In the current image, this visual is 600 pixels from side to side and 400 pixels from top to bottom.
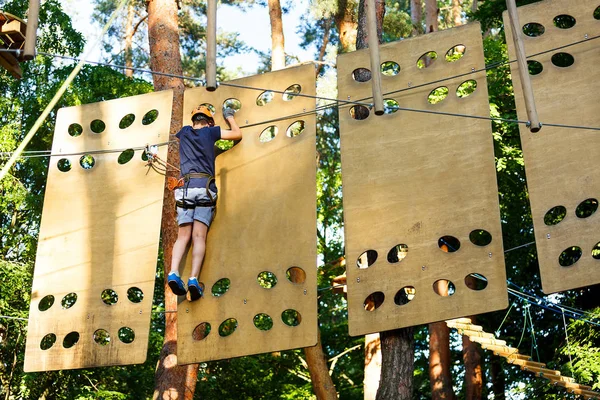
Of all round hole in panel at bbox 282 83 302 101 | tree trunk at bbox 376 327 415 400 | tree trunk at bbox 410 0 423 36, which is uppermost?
tree trunk at bbox 410 0 423 36

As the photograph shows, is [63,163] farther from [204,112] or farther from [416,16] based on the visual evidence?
[416,16]

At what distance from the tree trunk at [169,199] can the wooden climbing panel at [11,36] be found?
2.47m

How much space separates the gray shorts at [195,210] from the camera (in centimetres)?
609

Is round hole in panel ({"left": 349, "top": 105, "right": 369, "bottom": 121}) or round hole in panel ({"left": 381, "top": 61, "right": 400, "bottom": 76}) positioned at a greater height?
round hole in panel ({"left": 381, "top": 61, "right": 400, "bottom": 76})

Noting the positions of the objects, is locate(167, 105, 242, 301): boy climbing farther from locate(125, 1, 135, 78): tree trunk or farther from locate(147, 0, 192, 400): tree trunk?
locate(125, 1, 135, 78): tree trunk

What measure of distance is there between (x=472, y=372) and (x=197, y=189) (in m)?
9.37

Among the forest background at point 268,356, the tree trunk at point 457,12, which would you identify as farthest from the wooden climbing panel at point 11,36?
the tree trunk at point 457,12

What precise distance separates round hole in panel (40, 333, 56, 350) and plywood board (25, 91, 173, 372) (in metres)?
0.02

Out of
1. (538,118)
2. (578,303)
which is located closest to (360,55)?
(538,118)

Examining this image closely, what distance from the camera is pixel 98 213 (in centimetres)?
639

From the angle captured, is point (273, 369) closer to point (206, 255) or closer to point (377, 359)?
point (377, 359)

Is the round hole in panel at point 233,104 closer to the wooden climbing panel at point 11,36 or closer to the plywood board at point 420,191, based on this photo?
the plywood board at point 420,191

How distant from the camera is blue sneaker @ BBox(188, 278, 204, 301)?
5895mm

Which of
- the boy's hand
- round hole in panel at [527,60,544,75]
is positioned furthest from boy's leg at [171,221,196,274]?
round hole in panel at [527,60,544,75]
